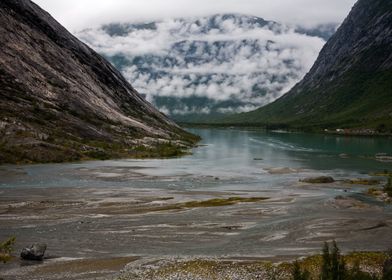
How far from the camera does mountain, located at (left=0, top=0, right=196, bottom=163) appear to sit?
410ft

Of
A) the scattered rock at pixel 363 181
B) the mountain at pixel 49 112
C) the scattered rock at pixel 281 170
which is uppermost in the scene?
the mountain at pixel 49 112

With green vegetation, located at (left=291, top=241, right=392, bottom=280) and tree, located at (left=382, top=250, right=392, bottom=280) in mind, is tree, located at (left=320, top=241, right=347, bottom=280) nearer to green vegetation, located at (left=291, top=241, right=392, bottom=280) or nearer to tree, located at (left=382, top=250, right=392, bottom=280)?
green vegetation, located at (left=291, top=241, right=392, bottom=280)

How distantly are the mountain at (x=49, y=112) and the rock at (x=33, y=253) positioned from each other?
246 ft

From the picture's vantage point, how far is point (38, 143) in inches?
4843

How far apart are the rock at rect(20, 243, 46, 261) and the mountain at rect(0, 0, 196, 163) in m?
74.8

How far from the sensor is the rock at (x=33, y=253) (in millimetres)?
41000

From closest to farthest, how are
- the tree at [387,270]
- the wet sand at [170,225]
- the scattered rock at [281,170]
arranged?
the tree at [387,270]
the wet sand at [170,225]
the scattered rock at [281,170]

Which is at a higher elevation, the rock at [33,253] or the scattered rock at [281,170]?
the scattered rock at [281,170]

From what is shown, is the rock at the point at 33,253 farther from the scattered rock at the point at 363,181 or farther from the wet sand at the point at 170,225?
the scattered rock at the point at 363,181

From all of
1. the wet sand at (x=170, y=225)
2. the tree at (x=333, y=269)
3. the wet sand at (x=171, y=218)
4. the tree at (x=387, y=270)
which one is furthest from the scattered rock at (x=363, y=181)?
the tree at (x=333, y=269)

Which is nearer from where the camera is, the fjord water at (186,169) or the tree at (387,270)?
the tree at (387,270)

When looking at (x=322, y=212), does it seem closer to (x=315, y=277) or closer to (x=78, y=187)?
(x=315, y=277)

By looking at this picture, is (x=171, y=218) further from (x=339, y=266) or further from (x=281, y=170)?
(x=281, y=170)

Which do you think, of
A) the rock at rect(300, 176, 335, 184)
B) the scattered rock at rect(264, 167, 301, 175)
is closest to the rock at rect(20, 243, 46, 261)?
the rock at rect(300, 176, 335, 184)
